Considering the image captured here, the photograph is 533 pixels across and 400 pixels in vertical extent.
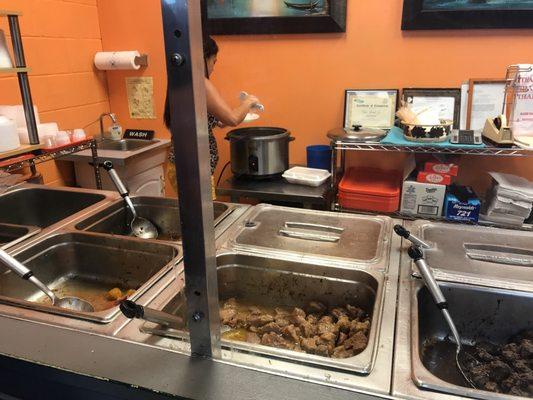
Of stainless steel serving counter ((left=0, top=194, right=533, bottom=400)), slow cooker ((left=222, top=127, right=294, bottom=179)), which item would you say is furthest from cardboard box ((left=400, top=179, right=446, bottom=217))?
stainless steel serving counter ((left=0, top=194, right=533, bottom=400))

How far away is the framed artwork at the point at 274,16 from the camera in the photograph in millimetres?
2383

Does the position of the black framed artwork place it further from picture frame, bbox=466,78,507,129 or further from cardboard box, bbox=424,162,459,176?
cardboard box, bbox=424,162,459,176

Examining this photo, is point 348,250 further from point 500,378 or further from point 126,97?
point 126,97

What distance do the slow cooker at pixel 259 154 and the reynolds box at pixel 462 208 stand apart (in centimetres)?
87

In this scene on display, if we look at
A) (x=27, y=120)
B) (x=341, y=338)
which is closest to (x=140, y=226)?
(x=27, y=120)

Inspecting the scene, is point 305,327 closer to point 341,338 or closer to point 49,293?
point 341,338

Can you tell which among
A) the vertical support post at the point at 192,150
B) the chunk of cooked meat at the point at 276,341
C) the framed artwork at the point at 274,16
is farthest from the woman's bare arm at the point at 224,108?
the vertical support post at the point at 192,150

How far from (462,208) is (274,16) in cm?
150

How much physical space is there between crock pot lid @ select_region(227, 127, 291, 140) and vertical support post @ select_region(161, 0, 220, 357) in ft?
5.22

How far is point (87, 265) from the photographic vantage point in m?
1.33

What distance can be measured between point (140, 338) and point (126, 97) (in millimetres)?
2531

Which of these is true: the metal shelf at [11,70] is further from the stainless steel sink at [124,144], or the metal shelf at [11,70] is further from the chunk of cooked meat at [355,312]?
the chunk of cooked meat at [355,312]

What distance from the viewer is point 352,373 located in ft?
2.38

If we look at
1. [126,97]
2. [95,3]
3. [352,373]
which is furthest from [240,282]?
[95,3]
